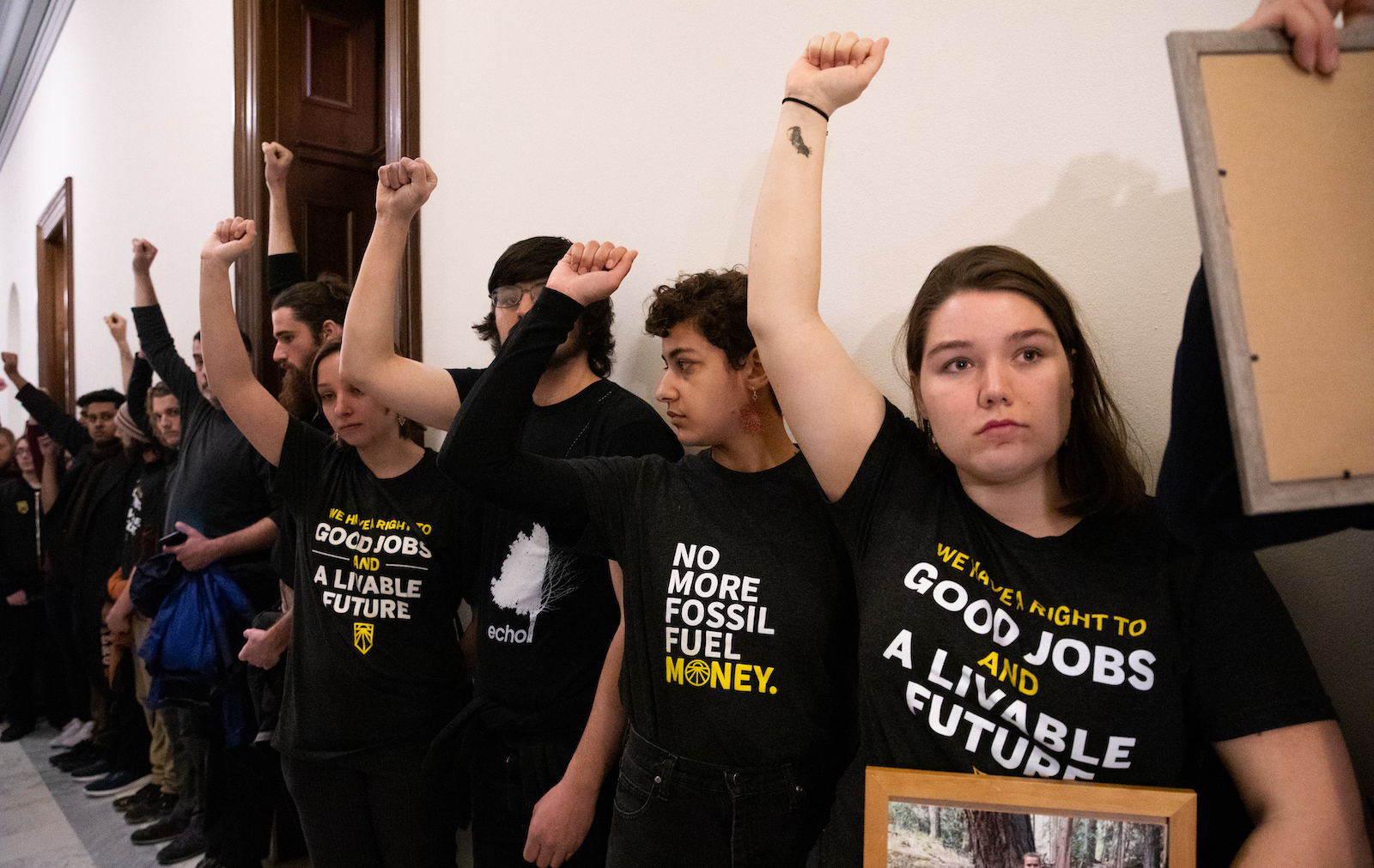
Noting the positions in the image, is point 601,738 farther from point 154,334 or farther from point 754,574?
point 154,334

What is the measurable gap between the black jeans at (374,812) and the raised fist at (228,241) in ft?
3.38

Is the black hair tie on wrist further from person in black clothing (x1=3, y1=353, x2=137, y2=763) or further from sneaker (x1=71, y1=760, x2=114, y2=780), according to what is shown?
sneaker (x1=71, y1=760, x2=114, y2=780)

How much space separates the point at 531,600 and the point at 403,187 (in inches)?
28.5

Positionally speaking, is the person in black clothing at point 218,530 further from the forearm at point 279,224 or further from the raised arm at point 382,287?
the raised arm at point 382,287

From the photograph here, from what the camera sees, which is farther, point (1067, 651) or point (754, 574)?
point (754, 574)

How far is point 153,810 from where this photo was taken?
2.90m

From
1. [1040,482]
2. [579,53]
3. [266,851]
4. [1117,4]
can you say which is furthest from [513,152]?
[266,851]

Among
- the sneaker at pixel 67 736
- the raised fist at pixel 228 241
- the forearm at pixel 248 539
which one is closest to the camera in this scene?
the raised fist at pixel 228 241

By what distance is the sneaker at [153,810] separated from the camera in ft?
9.45

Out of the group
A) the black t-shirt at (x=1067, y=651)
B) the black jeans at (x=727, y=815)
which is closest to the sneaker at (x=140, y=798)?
the black jeans at (x=727, y=815)

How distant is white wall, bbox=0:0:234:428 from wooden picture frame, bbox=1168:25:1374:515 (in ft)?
10.6

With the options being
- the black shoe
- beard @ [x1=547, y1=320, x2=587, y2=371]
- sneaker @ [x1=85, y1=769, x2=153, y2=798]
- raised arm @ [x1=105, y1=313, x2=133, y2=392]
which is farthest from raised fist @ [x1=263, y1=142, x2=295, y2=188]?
the black shoe

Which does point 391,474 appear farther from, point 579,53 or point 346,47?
point 346,47

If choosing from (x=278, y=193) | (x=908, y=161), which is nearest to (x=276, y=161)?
(x=278, y=193)
